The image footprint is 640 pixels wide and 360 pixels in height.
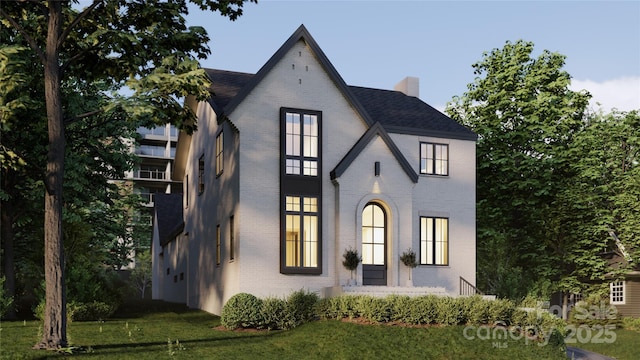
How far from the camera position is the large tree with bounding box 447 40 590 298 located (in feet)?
136

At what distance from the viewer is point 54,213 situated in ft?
64.7

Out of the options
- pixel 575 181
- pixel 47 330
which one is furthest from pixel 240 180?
pixel 575 181

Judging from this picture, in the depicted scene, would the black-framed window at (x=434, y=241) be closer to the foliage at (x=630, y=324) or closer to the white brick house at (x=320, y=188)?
the white brick house at (x=320, y=188)

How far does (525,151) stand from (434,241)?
48.3 feet

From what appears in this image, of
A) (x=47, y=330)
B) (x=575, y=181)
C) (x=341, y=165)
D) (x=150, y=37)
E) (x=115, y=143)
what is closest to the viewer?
(x=47, y=330)

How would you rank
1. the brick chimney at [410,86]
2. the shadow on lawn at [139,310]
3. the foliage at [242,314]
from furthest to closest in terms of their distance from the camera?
the brick chimney at [410,86] < the shadow on lawn at [139,310] < the foliage at [242,314]

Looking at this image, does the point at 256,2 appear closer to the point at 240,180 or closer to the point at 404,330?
the point at 240,180

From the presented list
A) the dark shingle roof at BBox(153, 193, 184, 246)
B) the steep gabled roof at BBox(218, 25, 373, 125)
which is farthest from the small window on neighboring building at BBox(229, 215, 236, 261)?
the dark shingle roof at BBox(153, 193, 184, 246)

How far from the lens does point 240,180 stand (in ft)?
88.9

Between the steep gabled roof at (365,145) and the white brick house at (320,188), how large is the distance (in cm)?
4

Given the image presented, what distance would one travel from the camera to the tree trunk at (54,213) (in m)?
19.3

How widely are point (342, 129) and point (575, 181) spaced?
18.3 metres

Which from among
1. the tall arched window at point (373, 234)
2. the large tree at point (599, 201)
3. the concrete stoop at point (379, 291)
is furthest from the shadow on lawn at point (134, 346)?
the large tree at point (599, 201)

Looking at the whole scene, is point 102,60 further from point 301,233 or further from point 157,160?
point 157,160
